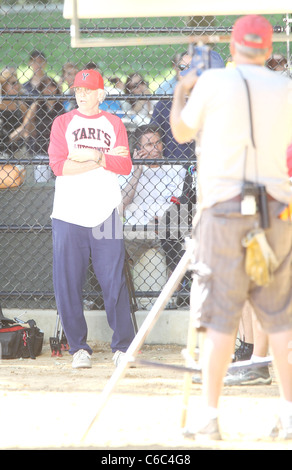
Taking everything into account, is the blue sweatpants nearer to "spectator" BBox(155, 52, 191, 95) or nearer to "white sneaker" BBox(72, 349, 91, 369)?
"white sneaker" BBox(72, 349, 91, 369)

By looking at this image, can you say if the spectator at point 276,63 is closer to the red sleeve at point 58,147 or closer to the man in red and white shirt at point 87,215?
the man in red and white shirt at point 87,215

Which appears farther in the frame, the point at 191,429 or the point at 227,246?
the point at 191,429

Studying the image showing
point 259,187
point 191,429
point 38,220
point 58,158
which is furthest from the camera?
point 38,220

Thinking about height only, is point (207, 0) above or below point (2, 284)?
above

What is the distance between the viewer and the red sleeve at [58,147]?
5938mm

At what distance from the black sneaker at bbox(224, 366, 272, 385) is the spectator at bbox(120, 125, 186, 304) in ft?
6.02

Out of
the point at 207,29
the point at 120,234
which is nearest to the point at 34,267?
the point at 120,234

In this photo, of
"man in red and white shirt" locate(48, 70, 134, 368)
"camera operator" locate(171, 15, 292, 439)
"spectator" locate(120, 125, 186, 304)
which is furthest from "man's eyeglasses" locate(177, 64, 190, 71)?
"camera operator" locate(171, 15, 292, 439)

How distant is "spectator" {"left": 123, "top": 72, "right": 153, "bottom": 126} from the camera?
716 cm

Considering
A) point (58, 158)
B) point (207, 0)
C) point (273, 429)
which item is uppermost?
point (207, 0)

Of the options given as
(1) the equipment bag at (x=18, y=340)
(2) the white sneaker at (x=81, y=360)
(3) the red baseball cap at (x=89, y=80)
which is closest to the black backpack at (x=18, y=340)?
(1) the equipment bag at (x=18, y=340)

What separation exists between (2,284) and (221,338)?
157 inches

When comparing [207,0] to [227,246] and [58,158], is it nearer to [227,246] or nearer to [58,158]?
[227,246]

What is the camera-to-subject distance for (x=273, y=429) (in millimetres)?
3721
